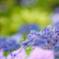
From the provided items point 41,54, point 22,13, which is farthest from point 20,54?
point 22,13

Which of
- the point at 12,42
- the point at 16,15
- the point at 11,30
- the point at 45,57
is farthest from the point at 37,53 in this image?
the point at 16,15

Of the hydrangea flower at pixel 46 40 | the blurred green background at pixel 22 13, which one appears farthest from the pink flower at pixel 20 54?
the blurred green background at pixel 22 13

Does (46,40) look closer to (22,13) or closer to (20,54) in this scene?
(20,54)

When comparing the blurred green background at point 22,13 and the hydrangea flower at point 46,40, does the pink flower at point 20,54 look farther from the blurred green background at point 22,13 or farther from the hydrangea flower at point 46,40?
the blurred green background at point 22,13

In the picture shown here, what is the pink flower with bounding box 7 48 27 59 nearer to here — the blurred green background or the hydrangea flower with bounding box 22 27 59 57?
the hydrangea flower with bounding box 22 27 59 57

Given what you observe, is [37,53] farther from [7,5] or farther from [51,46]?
[7,5]

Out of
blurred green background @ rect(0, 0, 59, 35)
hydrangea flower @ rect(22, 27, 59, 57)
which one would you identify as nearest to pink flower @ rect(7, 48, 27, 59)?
hydrangea flower @ rect(22, 27, 59, 57)
